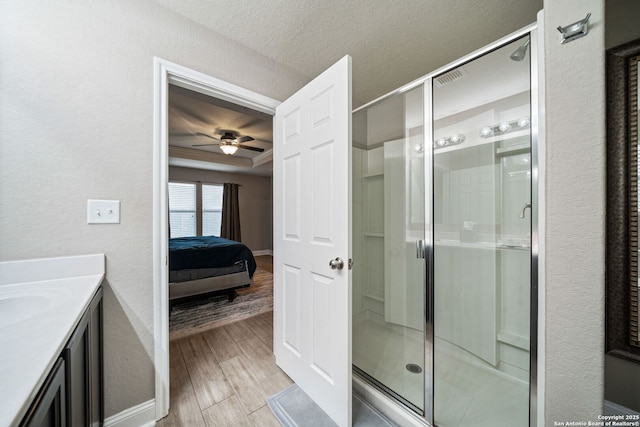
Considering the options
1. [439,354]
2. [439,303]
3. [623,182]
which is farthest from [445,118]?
[439,354]

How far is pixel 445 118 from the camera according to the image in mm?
1723

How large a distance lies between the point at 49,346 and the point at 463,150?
2317 millimetres

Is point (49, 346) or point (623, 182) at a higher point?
point (623, 182)

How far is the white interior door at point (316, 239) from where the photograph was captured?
1.27 metres

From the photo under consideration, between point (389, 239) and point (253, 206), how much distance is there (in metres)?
5.47

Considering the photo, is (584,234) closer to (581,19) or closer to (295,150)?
(581,19)

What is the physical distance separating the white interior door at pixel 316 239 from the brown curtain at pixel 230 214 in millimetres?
4912

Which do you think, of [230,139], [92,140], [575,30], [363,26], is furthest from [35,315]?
[230,139]

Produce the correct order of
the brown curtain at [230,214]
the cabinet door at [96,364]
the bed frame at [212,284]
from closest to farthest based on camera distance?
the cabinet door at [96,364]
the bed frame at [212,284]
the brown curtain at [230,214]

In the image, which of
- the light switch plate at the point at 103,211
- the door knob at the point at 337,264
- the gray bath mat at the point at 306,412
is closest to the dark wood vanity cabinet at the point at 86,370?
the light switch plate at the point at 103,211

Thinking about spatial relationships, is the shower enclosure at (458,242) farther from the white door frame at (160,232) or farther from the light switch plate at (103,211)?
the light switch plate at (103,211)

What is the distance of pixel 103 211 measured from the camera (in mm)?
1239

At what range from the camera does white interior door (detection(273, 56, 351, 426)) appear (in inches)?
49.9

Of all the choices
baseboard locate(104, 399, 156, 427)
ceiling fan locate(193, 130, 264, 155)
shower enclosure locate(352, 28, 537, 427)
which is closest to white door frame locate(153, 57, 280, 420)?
baseboard locate(104, 399, 156, 427)
